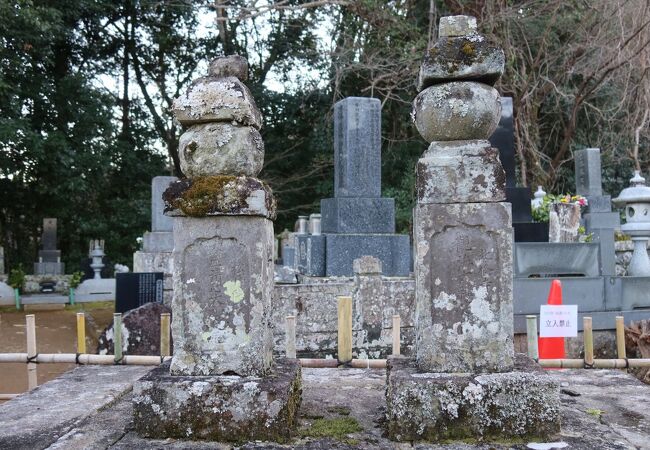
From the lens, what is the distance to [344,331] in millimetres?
4320

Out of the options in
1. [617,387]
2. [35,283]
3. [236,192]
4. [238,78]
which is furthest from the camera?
[35,283]

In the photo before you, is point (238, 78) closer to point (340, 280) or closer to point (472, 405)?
point (472, 405)

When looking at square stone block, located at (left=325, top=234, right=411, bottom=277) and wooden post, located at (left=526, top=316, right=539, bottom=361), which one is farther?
square stone block, located at (left=325, top=234, right=411, bottom=277)

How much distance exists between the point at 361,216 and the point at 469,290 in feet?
17.5

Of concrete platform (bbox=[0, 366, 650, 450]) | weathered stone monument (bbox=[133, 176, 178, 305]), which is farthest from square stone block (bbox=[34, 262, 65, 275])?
concrete platform (bbox=[0, 366, 650, 450])

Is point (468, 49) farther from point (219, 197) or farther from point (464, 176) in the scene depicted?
point (219, 197)

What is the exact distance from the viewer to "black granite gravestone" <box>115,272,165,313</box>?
8.88 m

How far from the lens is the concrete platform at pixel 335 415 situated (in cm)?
282

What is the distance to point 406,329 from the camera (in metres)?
6.99

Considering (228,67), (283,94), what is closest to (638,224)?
(228,67)

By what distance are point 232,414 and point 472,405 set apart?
1216mm

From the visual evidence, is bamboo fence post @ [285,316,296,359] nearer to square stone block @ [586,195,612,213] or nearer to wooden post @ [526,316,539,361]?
wooden post @ [526,316,539,361]

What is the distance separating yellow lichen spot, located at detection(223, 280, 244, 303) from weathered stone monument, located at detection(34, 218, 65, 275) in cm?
1601

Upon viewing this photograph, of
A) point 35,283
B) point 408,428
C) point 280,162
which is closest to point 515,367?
point 408,428
